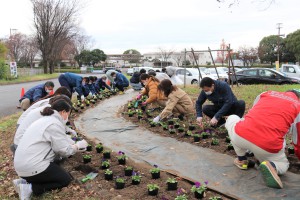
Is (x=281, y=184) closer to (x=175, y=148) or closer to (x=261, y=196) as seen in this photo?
(x=261, y=196)

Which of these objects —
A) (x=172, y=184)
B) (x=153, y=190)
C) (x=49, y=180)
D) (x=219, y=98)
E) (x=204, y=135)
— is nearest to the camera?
(x=153, y=190)

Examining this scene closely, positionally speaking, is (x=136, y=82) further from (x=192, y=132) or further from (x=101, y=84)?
(x=192, y=132)

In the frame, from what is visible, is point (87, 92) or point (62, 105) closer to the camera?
point (62, 105)

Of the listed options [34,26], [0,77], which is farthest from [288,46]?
[0,77]

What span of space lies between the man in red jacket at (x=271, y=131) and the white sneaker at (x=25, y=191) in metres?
2.42

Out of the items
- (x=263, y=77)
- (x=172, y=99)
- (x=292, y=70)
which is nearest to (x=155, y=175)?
(x=172, y=99)

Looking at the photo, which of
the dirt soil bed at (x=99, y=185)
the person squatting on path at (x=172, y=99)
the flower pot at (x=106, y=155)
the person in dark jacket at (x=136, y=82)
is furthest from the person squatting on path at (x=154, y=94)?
the person in dark jacket at (x=136, y=82)

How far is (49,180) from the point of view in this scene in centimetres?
335

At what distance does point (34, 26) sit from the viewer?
36188 millimetres

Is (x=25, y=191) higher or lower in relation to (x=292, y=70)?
lower

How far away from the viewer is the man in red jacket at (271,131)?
10.4 ft

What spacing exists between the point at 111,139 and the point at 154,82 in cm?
236

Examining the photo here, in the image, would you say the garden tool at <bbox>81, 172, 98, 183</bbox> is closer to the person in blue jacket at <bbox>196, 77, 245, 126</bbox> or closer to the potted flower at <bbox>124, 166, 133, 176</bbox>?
the potted flower at <bbox>124, 166, 133, 176</bbox>

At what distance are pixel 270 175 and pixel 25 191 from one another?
2648 mm
